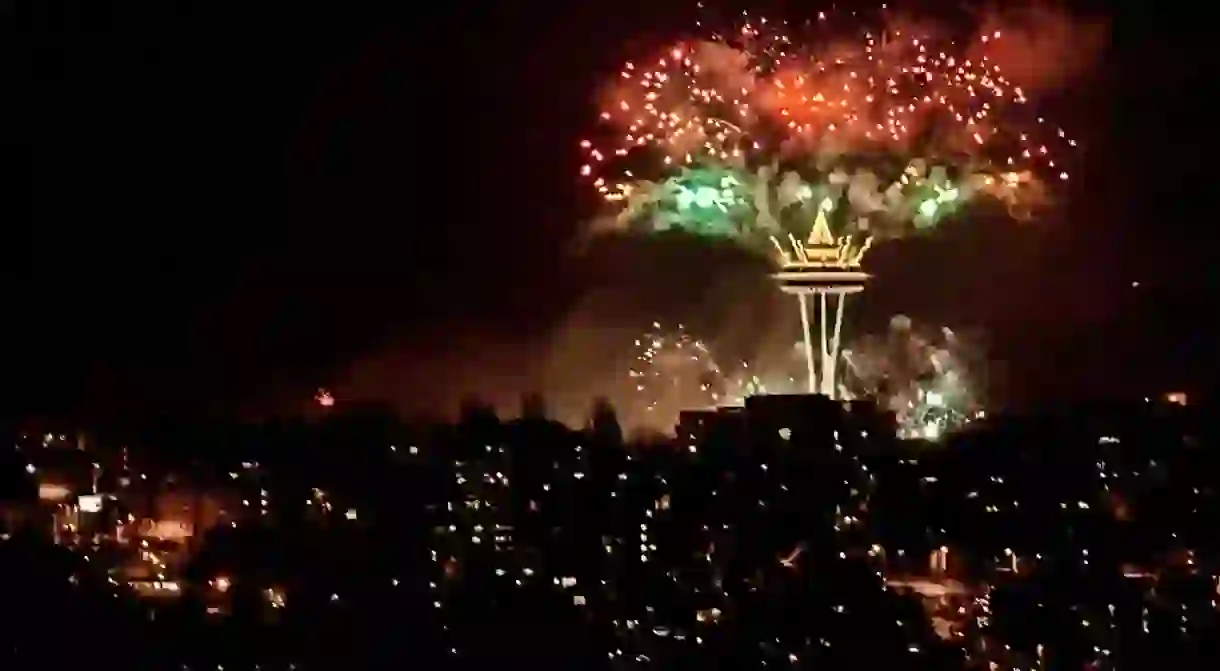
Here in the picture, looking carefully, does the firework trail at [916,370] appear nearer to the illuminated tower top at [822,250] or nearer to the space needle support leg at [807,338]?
the space needle support leg at [807,338]

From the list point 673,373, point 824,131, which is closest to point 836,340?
point 673,373

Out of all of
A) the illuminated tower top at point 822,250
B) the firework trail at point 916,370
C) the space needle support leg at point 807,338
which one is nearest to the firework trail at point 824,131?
the illuminated tower top at point 822,250

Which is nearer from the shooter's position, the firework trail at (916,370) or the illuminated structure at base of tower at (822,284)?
the illuminated structure at base of tower at (822,284)

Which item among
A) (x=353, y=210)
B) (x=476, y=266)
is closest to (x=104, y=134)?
(x=353, y=210)

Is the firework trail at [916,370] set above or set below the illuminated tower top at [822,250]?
below

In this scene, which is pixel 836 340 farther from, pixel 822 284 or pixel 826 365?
pixel 822 284

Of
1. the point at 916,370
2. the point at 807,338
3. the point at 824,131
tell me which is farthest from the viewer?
the point at 916,370
